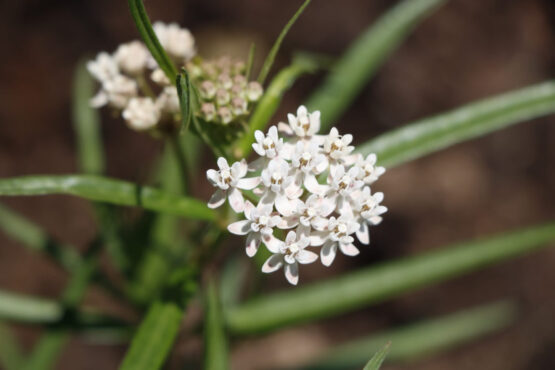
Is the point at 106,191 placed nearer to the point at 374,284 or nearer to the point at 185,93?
the point at 185,93

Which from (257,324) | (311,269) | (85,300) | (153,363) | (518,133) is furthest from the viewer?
(518,133)

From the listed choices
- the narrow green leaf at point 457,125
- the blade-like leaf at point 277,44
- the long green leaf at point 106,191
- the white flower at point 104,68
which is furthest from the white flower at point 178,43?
the narrow green leaf at point 457,125

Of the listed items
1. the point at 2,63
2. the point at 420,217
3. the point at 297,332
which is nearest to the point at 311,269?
the point at 297,332

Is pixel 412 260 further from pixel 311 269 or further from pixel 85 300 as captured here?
pixel 85 300

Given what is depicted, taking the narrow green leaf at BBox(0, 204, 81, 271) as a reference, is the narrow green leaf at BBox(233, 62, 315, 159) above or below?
below

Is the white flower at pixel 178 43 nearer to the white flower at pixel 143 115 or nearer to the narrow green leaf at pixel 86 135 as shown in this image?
the white flower at pixel 143 115

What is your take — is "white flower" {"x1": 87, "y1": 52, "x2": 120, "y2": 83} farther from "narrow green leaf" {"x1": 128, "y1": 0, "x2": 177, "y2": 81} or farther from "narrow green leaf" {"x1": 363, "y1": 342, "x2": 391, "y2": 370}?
"narrow green leaf" {"x1": 363, "y1": 342, "x2": 391, "y2": 370}

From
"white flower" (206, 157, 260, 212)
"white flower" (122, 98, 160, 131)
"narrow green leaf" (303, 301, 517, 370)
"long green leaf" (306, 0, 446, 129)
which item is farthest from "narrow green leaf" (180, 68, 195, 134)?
"narrow green leaf" (303, 301, 517, 370)
